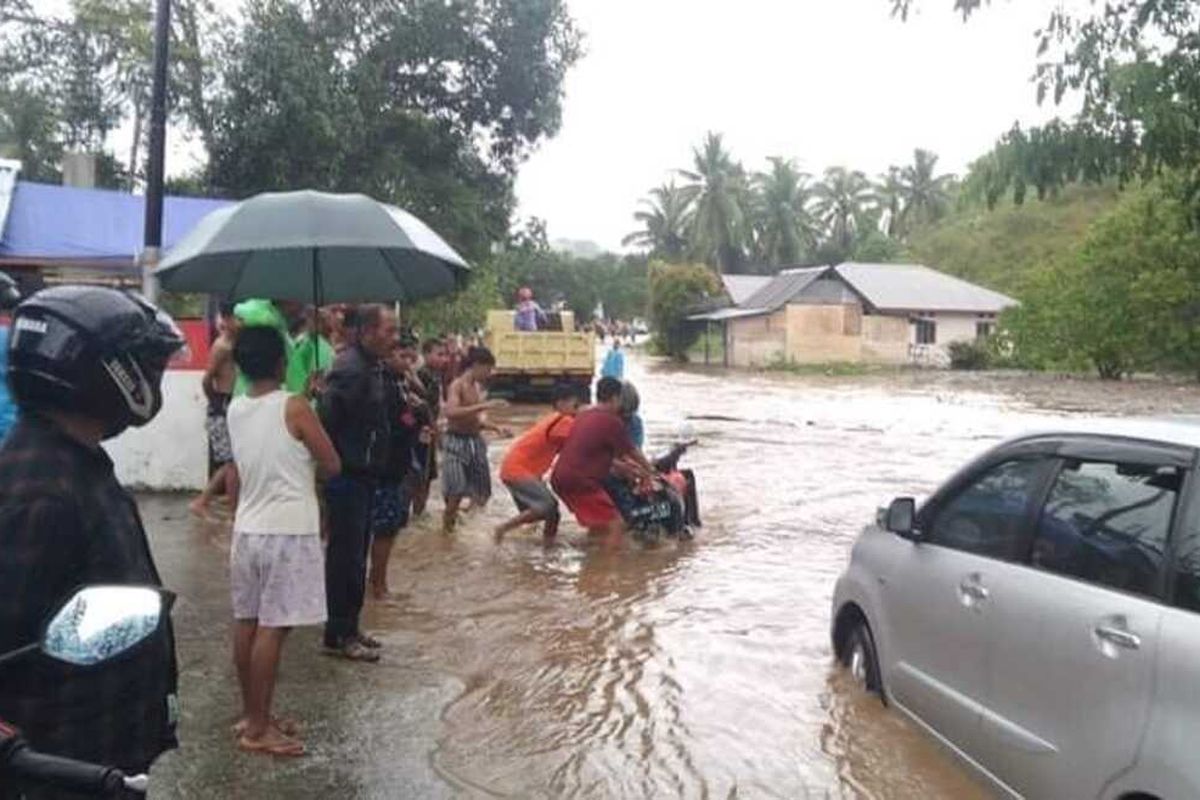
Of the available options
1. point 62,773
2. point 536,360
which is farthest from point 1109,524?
point 536,360

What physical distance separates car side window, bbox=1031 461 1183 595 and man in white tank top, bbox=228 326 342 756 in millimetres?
2714

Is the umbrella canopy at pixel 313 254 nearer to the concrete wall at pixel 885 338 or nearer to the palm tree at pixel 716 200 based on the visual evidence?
the concrete wall at pixel 885 338

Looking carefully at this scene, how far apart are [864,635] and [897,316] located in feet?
164

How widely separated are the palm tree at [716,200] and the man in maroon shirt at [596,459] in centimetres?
6738

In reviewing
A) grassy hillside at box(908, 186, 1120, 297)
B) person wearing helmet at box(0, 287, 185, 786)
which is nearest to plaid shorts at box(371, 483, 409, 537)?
person wearing helmet at box(0, 287, 185, 786)

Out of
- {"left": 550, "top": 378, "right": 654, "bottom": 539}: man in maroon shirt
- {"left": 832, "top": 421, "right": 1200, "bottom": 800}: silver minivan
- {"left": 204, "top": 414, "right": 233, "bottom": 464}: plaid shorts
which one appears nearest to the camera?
{"left": 832, "top": 421, "right": 1200, "bottom": 800}: silver minivan

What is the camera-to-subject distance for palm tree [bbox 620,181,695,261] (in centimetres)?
7938

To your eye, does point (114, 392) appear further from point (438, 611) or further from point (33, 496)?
point (438, 611)

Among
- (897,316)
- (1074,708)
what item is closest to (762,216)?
(897,316)

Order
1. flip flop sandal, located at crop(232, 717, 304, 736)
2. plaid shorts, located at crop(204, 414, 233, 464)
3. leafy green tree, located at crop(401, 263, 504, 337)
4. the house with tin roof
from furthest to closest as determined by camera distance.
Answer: the house with tin roof < leafy green tree, located at crop(401, 263, 504, 337) < plaid shorts, located at crop(204, 414, 233, 464) < flip flop sandal, located at crop(232, 717, 304, 736)

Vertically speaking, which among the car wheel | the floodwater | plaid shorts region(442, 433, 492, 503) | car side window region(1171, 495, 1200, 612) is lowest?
the floodwater

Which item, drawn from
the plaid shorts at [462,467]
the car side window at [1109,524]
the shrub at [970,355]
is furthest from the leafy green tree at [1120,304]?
the car side window at [1109,524]

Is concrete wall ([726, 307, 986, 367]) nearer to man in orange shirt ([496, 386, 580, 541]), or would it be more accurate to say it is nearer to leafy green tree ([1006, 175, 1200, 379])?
leafy green tree ([1006, 175, 1200, 379])

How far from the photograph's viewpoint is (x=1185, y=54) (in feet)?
18.9
